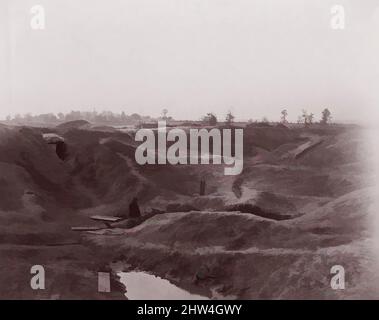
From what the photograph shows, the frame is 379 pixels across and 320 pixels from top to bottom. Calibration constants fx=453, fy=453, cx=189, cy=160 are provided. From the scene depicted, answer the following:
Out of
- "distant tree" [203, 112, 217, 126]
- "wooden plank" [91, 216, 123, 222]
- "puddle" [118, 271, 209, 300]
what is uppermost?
"distant tree" [203, 112, 217, 126]

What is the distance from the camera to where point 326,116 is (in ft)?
29.4

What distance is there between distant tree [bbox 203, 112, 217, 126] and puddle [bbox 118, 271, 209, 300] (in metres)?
3.23

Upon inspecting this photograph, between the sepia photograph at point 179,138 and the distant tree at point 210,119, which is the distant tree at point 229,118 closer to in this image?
the sepia photograph at point 179,138

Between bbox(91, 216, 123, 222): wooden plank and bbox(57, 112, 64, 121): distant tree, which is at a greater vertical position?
bbox(57, 112, 64, 121): distant tree

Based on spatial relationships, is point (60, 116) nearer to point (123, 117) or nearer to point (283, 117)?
point (123, 117)

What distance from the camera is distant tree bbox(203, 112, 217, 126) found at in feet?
30.1

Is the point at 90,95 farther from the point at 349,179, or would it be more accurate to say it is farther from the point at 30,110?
the point at 349,179

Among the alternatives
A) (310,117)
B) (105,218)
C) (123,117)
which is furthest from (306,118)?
(105,218)

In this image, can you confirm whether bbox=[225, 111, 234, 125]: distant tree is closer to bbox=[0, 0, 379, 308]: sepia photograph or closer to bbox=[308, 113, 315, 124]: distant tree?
bbox=[0, 0, 379, 308]: sepia photograph

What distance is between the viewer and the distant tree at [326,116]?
891 cm

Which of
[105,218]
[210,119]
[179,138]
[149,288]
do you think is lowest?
[149,288]

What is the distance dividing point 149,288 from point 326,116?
4794mm

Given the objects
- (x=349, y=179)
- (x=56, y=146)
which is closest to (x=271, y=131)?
(x=349, y=179)

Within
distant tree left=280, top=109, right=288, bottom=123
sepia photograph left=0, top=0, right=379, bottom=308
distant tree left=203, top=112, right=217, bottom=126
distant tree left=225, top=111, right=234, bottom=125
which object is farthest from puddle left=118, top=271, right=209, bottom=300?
distant tree left=280, top=109, right=288, bottom=123
